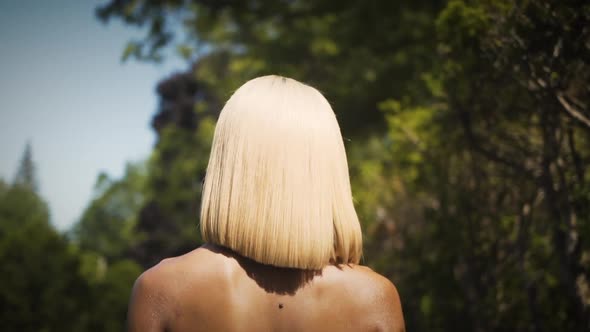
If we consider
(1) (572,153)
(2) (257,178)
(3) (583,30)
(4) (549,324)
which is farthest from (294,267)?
(4) (549,324)

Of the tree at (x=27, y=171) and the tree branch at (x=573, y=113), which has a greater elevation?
the tree branch at (x=573, y=113)

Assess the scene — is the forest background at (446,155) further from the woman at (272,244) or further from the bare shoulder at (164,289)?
the bare shoulder at (164,289)

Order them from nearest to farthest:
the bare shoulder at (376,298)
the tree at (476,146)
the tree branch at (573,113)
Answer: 1. the bare shoulder at (376,298)
2. the tree branch at (573,113)
3. the tree at (476,146)

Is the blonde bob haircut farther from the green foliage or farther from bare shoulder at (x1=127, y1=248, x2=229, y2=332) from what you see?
the green foliage

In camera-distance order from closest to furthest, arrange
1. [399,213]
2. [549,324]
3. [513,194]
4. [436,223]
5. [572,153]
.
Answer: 1. [572,153]
2. [549,324]
3. [513,194]
4. [436,223]
5. [399,213]

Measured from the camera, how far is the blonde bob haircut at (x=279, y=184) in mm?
1742

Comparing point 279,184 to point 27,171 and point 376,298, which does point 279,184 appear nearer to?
point 376,298

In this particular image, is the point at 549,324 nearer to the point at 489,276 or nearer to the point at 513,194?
the point at 489,276

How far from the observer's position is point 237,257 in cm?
183

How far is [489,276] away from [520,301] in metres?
0.40

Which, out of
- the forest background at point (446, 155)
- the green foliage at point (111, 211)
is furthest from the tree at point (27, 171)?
the forest background at point (446, 155)

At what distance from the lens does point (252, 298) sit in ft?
5.96

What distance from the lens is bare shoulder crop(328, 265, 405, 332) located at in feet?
6.13

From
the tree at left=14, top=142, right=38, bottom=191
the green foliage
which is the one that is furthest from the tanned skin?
the tree at left=14, top=142, right=38, bottom=191
